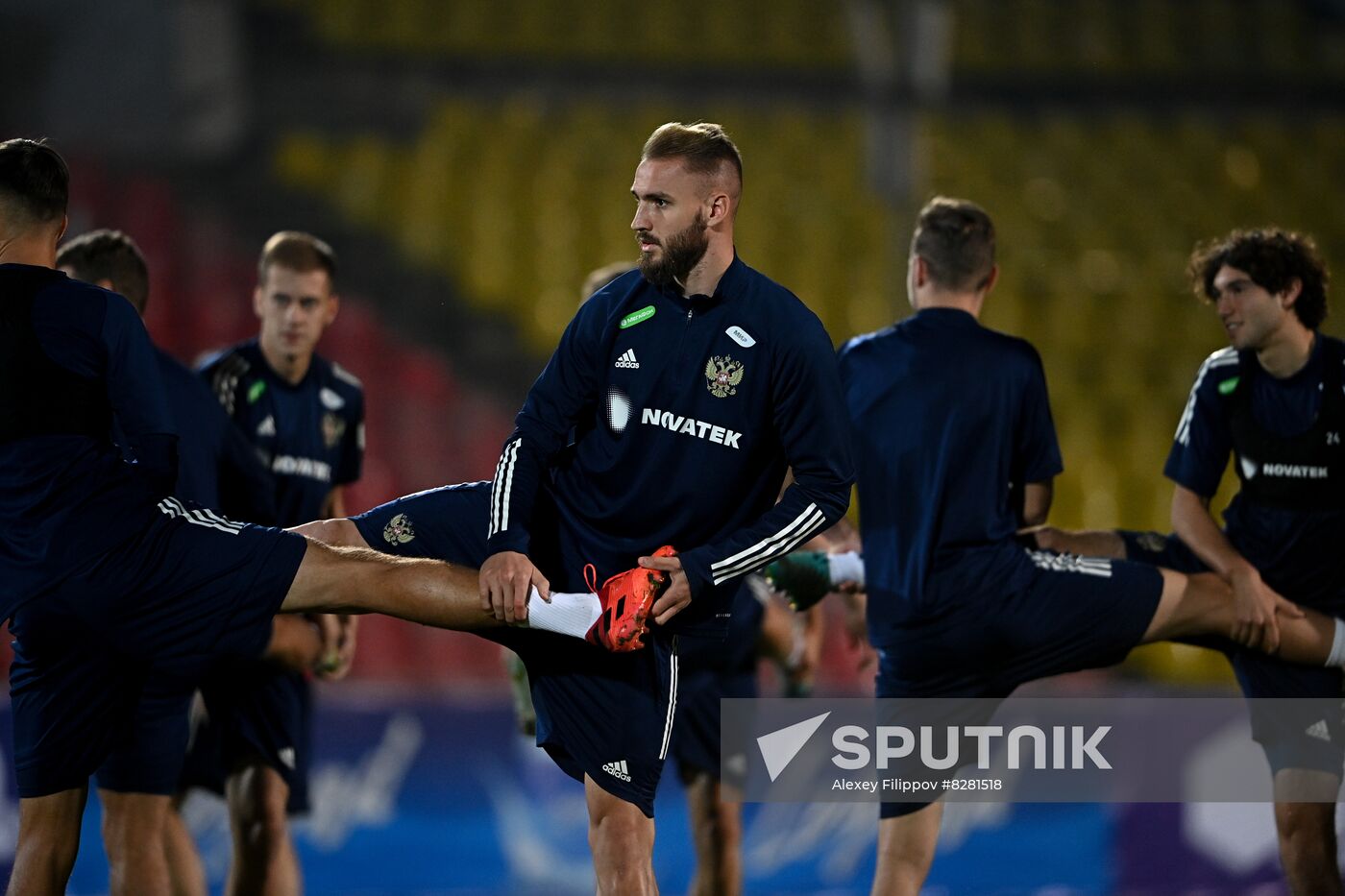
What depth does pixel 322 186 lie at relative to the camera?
41.3 feet

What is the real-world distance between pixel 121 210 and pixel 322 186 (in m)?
1.66

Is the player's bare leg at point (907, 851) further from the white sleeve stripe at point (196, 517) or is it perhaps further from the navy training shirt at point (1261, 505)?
the white sleeve stripe at point (196, 517)

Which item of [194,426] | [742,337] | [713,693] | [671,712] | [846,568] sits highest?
[742,337]

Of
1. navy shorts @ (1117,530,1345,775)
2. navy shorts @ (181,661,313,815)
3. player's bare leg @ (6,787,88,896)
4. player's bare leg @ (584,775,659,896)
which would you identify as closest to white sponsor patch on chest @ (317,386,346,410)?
navy shorts @ (181,661,313,815)

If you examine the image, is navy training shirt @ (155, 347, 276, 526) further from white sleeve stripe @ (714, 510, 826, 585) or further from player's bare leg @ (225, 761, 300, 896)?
white sleeve stripe @ (714, 510, 826, 585)

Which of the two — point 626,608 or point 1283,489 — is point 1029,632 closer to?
point 1283,489

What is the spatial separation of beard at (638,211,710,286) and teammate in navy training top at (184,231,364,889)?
2.07m

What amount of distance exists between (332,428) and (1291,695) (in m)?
A: 3.65

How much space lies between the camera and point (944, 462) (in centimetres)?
463

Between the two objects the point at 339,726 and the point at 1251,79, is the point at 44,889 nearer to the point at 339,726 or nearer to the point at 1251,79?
the point at 339,726

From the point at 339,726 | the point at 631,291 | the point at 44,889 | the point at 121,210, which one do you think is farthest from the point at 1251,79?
the point at 44,889

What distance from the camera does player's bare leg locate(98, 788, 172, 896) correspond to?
186 inches

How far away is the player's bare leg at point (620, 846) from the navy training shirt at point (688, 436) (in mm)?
528

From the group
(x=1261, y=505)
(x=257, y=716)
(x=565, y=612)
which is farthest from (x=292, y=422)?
(x=1261, y=505)
